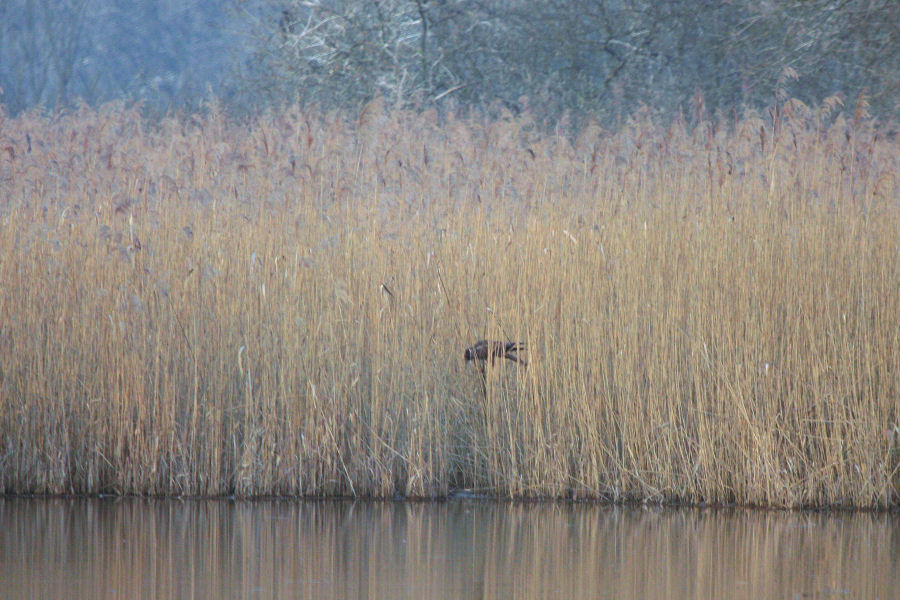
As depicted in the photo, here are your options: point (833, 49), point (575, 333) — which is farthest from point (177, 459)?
point (833, 49)

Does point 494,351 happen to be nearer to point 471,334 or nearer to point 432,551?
point 471,334

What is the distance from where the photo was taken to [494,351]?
3.96 m

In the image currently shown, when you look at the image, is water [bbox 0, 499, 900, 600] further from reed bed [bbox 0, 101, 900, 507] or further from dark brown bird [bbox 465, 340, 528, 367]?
dark brown bird [bbox 465, 340, 528, 367]

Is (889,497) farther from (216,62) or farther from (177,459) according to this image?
(216,62)

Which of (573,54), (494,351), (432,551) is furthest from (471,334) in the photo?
(573,54)

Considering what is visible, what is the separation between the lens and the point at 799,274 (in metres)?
3.92

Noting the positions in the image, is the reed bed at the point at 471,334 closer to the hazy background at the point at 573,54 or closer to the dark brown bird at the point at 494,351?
the dark brown bird at the point at 494,351

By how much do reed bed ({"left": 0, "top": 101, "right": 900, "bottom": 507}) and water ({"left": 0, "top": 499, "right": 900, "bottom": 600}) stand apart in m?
0.16

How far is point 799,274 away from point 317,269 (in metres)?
1.76

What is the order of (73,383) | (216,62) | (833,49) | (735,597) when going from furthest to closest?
1. (216,62)
2. (833,49)
3. (73,383)
4. (735,597)

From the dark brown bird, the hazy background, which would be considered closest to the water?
the dark brown bird

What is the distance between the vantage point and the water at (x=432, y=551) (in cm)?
280

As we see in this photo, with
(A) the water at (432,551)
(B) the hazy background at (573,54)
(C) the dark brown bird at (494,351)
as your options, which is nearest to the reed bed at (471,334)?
(C) the dark brown bird at (494,351)

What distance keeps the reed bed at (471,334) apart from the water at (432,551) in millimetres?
163
